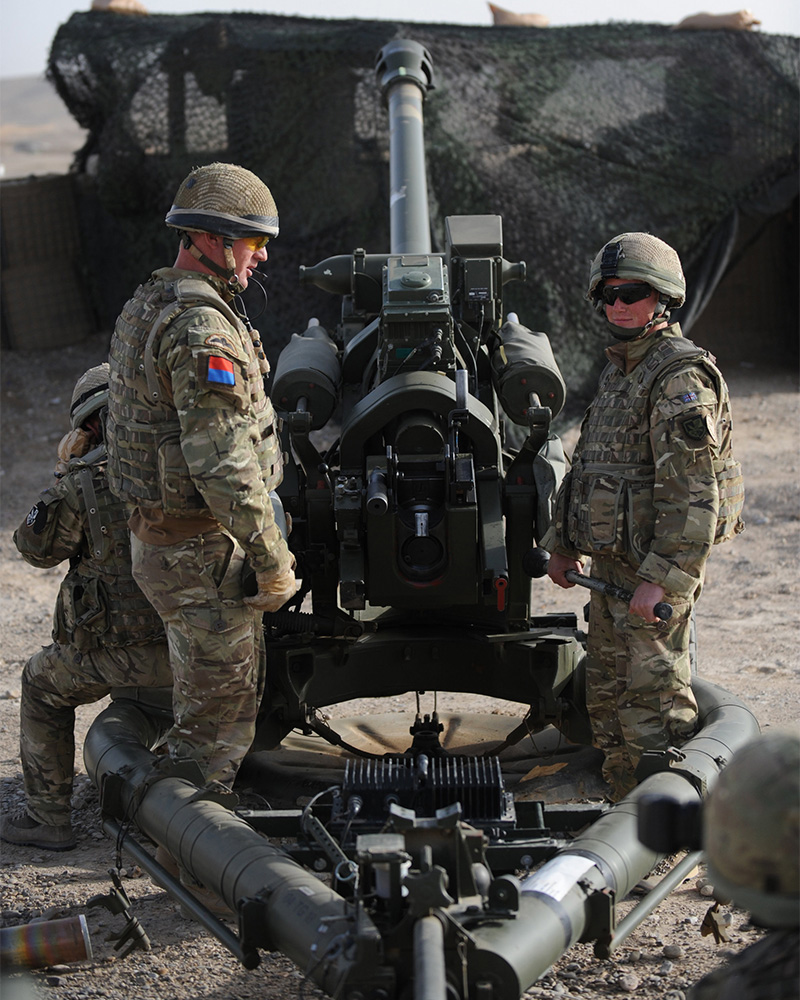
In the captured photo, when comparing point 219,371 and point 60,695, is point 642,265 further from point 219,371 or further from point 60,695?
point 60,695

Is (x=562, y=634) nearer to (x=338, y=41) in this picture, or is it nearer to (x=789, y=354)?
(x=338, y=41)

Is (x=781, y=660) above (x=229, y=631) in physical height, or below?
below

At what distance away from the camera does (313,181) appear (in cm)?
1064

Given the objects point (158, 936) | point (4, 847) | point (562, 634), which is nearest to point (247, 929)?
point (158, 936)

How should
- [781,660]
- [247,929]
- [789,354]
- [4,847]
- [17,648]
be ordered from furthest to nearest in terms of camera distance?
1. [789,354]
2. [17,648]
3. [781,660]
4. [4,847]
5. [247,929]

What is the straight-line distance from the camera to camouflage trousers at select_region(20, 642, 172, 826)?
4.41m

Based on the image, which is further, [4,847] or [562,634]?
[562,634]

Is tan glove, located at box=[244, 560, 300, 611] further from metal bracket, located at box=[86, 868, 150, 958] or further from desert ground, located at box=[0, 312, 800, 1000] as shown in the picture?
desert ground, located at box=[0, 312, 800, 1000]

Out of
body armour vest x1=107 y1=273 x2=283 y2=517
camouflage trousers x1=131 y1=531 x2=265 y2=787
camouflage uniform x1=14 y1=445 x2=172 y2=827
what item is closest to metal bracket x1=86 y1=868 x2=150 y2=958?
camouflage trousers x1=131 y1=531 x2=265 y2=787

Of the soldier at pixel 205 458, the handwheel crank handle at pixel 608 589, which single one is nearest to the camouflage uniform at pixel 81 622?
the soldier at pixel 205 458

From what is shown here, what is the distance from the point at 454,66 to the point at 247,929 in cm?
899


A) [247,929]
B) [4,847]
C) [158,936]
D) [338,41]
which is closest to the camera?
[247,929]

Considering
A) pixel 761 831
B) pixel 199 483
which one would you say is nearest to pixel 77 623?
pixel 199 483

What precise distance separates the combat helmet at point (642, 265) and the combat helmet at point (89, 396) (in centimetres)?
173
